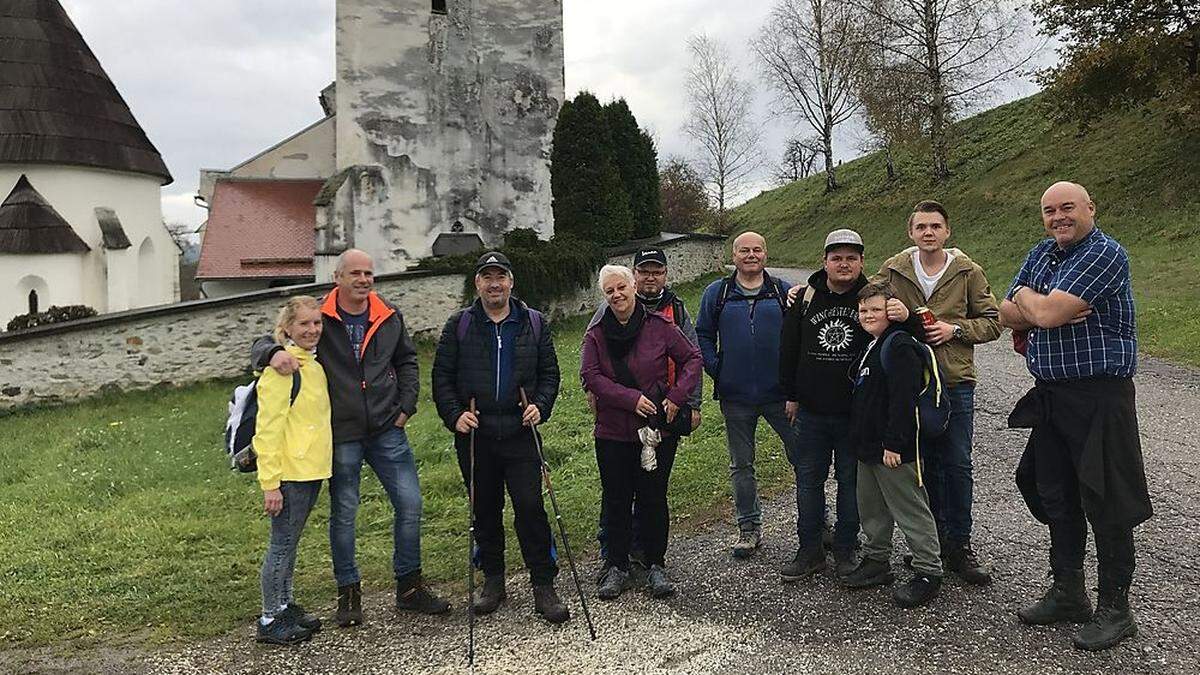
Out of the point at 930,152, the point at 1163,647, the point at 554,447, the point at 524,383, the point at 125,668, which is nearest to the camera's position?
the point at 1163,647

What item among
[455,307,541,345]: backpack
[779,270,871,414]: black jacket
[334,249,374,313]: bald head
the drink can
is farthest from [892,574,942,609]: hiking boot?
[334,249,374,313]: bald head

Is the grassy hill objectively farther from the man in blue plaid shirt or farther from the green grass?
the man in blue plaid shirt

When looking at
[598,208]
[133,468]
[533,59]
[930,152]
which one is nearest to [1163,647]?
[133,468]

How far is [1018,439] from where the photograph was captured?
7082 millimetres

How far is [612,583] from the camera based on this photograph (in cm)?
441

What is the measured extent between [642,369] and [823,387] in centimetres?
92

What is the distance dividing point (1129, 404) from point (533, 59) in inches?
755

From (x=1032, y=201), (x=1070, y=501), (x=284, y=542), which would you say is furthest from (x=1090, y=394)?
(x=1032, y=201)

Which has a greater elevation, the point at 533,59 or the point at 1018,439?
the point at 533,59

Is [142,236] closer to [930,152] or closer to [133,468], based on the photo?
[133,468]

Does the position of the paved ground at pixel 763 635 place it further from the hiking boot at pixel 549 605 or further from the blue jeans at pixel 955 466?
the blue jeans at pixel 955 466

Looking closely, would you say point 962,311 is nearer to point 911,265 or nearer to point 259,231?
point 911,265

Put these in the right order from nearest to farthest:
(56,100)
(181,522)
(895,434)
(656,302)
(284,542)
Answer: (895,434)
(284,542)
(656,302)
(181,522)
(56,100)

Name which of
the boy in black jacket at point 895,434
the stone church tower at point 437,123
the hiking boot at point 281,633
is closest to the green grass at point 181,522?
the hiking boot at point 281,633
